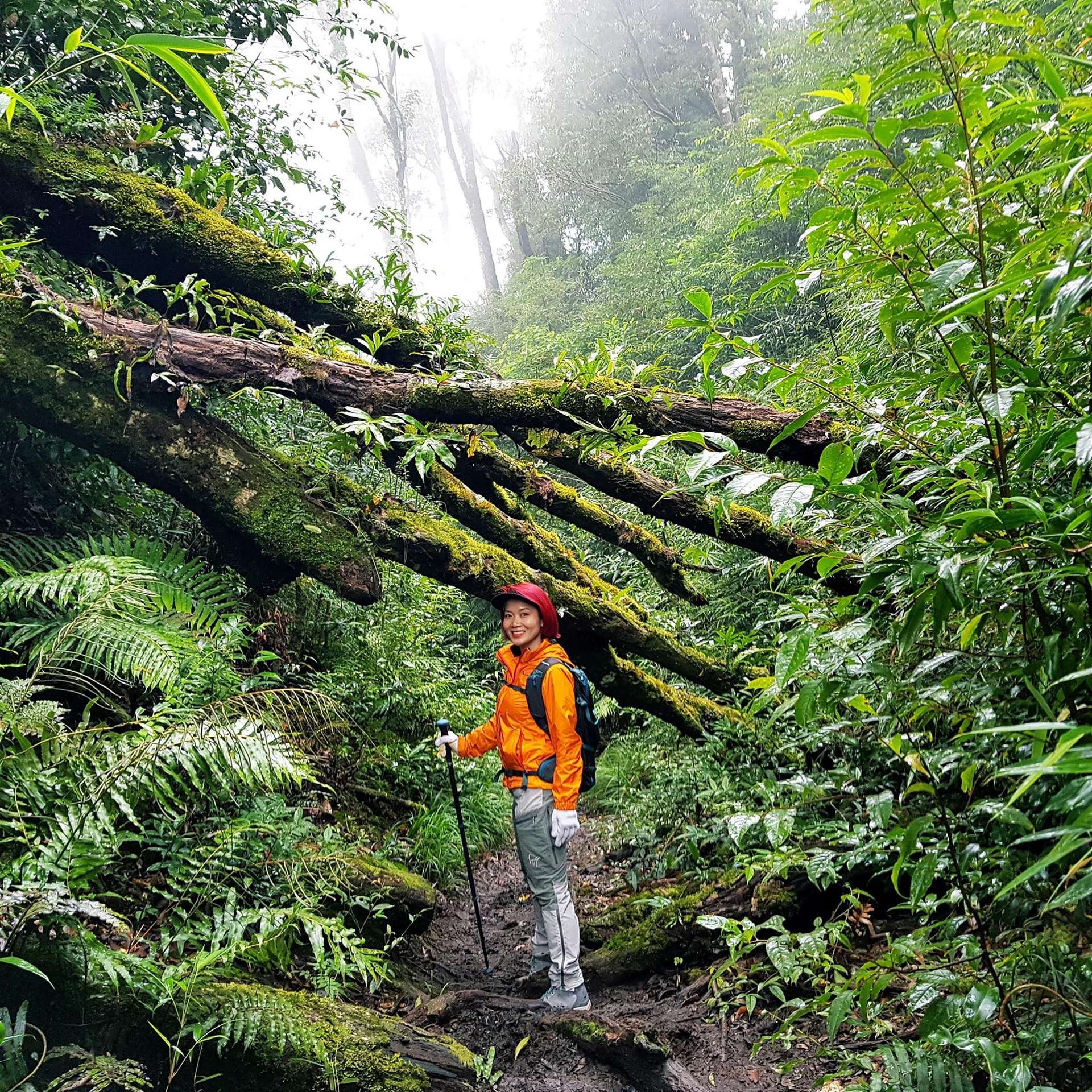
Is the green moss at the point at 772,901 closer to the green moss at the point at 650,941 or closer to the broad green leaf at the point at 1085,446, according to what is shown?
the green moss at the point at 650,941

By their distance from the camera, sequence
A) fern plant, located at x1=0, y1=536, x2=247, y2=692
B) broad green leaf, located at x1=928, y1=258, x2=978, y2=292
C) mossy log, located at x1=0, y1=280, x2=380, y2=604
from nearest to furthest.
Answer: broad green leaf, located at x1=928, y1=258, x2=978, y2=292
fern plant, located at x1=0, y1=536, x2=247, y2=692
mossy log, located at x1=0, y1=280, x2=380, y2=604

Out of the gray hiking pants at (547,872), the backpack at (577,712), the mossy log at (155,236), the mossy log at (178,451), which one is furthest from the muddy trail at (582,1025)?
the mossy log at (155,236)

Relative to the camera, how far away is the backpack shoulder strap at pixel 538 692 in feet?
13.7

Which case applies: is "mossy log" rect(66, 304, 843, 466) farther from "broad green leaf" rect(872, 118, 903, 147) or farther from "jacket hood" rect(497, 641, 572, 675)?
"broad green leaf" rect(872, 118, 903, 147)

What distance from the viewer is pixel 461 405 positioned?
4.28m

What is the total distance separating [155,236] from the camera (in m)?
4.64

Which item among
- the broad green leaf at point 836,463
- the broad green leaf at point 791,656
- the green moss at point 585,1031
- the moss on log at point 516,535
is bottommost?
the green moss at point 585,1031

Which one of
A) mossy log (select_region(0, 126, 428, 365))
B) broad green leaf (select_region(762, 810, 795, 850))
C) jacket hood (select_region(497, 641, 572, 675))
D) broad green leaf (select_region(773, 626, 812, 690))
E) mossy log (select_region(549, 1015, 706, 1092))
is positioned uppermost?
mossy log (select_region(0, 126, 428, 365))

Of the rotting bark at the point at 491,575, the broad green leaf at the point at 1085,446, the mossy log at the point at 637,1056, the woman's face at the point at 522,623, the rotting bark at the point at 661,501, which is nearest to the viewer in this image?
the broad green leaf at the point at 1085,446

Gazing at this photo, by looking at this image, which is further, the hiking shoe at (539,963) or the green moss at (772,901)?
the hiking shoe at (539,963)

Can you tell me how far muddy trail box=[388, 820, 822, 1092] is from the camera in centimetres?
316

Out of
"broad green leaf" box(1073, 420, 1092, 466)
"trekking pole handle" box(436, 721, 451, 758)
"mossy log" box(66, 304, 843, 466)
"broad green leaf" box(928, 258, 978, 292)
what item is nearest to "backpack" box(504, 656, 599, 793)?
"trekking pole handle" box(436, 721, 451, 758)

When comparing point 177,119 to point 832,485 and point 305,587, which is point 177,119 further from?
point 832,485

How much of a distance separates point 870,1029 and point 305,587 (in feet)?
17.4
